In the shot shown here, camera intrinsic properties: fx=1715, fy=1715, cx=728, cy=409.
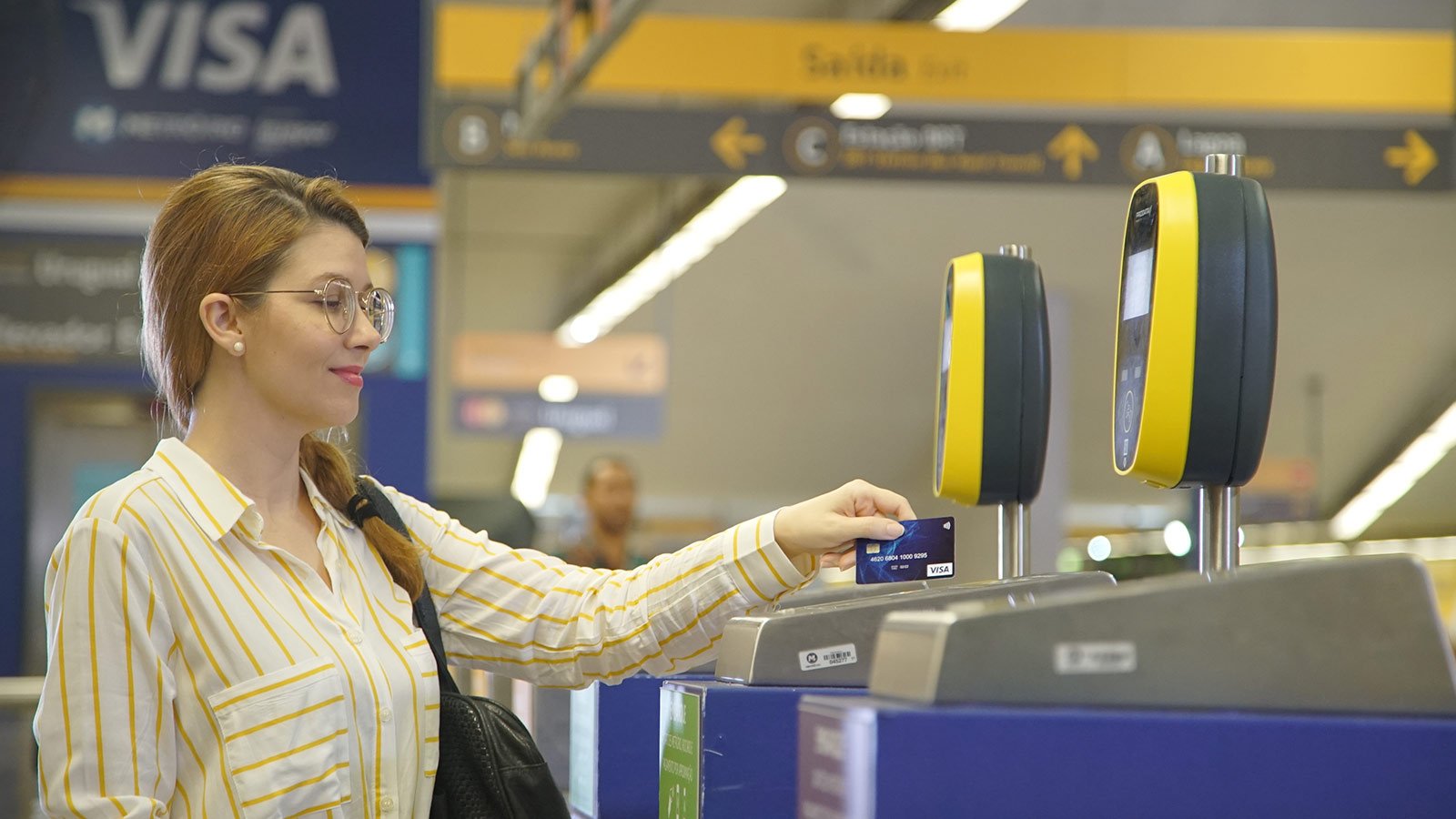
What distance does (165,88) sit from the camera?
5727 mm

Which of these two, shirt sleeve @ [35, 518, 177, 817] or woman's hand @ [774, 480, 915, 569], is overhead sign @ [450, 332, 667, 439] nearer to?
woman's hand @ [774, 480, 915, 569]

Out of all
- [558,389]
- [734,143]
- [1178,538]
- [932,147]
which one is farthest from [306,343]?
[1178,538]

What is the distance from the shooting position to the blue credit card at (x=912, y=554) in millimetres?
1656

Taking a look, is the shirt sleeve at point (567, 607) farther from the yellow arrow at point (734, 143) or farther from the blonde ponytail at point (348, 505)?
the yellow arrow at point (734, 143)

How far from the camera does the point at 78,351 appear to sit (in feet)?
18.9

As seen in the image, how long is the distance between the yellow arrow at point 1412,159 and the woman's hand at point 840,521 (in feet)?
15.0

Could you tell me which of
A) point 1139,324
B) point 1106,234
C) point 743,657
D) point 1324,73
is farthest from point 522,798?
point 1106,234

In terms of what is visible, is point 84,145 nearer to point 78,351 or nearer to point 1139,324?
point 78,351

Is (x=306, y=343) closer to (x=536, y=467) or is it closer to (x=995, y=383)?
(x=995, y=383)

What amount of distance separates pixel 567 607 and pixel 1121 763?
0.91 m

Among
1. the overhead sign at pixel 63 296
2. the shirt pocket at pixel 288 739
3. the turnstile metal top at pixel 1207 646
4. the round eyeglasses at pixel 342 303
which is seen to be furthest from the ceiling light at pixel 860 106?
the turnstile metal top at pixel 1207 646

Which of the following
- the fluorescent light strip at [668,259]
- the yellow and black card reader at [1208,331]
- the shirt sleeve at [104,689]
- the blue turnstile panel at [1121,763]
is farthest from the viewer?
the fluorescent light strip at [668,259]

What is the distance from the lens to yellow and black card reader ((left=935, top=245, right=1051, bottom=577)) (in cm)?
178

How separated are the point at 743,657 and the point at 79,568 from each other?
2.02 ft
